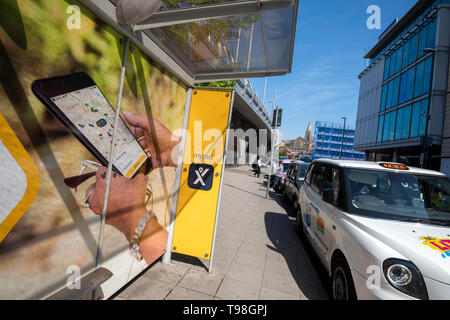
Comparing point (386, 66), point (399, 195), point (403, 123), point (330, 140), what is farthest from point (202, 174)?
point (330, 140)

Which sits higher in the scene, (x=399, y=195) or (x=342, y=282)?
(x=399, y=195)

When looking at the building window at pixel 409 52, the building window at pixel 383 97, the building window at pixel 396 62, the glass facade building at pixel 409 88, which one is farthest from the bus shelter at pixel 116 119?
the building window at pixel 383 97

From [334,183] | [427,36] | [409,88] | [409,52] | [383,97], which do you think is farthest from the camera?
[383,97]

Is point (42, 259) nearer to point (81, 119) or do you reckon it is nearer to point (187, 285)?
point (81, 119)

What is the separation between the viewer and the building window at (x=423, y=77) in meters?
21.8

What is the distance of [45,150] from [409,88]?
32.8 m

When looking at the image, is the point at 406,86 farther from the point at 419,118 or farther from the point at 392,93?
the point at 419,118

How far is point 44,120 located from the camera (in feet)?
5.66

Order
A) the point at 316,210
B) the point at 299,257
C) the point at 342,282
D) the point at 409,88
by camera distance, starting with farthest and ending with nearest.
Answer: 1. the point at 409,88
2. the point at 299,257
3. the point at 316,210
4. the point at 342,282

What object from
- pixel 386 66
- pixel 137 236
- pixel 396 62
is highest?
pixel 386 66

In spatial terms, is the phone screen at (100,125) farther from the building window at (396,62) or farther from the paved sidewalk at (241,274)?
the building window at (396,62)

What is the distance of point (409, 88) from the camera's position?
2514cm
